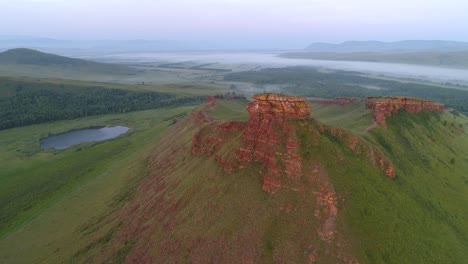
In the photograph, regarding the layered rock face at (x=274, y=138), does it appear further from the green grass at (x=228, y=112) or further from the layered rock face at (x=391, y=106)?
the layered rock face at (x=391, y=106)

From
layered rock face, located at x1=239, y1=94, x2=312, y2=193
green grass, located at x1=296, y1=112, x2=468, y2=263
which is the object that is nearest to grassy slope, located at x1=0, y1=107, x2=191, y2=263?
layered rock face, located at x1=239, y1=94, x2=312, y2=193

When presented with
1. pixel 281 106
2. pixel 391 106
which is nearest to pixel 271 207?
pixel 281 106

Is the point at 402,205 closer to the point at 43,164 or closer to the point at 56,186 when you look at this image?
the point at 56,186

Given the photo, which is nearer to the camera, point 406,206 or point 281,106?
point 406,206

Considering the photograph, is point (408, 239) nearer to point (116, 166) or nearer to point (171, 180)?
point (171, 180)

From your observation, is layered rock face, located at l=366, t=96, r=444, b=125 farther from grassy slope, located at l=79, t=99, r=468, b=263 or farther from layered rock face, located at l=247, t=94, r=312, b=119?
layered rock face, located at l=247, t=94, r=312, b=119

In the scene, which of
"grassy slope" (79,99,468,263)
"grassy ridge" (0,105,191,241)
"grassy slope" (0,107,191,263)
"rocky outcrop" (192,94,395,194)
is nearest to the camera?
"grassy slope" (79,99,468,263)

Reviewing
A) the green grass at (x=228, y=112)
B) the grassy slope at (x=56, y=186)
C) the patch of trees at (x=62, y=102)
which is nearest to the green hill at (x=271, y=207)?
the grassy slope at (x=56, y=186)
